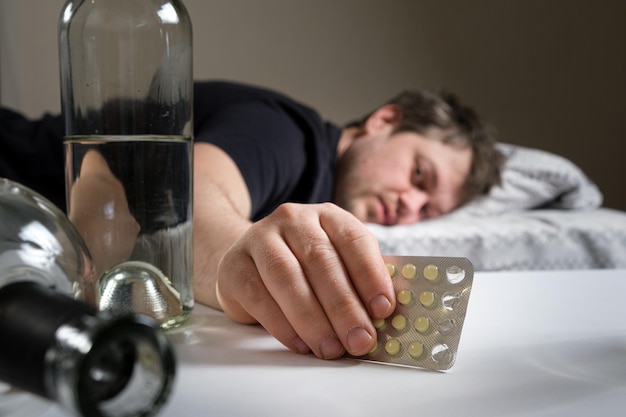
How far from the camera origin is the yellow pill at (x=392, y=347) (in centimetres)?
44

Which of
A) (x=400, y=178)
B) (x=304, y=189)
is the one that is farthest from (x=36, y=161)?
(x=400, y=178)

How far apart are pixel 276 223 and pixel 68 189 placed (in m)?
0.19

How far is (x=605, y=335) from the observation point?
53 cm

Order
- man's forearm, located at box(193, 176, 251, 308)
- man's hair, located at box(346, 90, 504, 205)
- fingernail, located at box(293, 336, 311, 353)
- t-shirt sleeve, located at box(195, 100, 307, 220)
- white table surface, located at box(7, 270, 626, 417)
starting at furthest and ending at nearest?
man's hair, located at box(346, 90, 504, 205) → t-shirt sleeve, located at box(195, 100, 307, 220) → man's forearm, located at box(193, 176, 251, 308) → fingernail, located at box(293, 336, 311, 353) → white table surface, located at box(7, 270, 626, 417)

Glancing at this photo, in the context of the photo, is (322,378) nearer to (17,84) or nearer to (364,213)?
(364,213)

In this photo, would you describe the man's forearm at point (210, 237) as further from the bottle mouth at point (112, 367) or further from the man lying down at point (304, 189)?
the bottle mouth at point (112, 367)

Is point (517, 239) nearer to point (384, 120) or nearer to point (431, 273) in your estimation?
point (384, 120)

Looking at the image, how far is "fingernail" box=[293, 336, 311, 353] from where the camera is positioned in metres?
0.47

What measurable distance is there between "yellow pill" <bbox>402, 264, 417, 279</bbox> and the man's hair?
4.06 ft

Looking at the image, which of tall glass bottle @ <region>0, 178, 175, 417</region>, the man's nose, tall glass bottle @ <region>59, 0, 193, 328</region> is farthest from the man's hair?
tall glass bottle @ <region>0, 178, 175, 417</region>

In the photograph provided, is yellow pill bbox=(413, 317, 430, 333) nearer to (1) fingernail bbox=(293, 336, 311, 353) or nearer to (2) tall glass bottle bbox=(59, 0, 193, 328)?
(1) fingernail bbox=(293, 336, 311, 353)

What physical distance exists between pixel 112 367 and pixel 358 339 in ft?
0.88

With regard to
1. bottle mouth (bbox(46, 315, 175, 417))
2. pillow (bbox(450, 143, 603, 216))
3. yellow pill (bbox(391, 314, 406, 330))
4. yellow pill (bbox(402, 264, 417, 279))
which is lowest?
pillow (bbox(450, 143, 603, 216))

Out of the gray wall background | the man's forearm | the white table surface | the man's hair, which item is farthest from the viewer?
the gray wall background
